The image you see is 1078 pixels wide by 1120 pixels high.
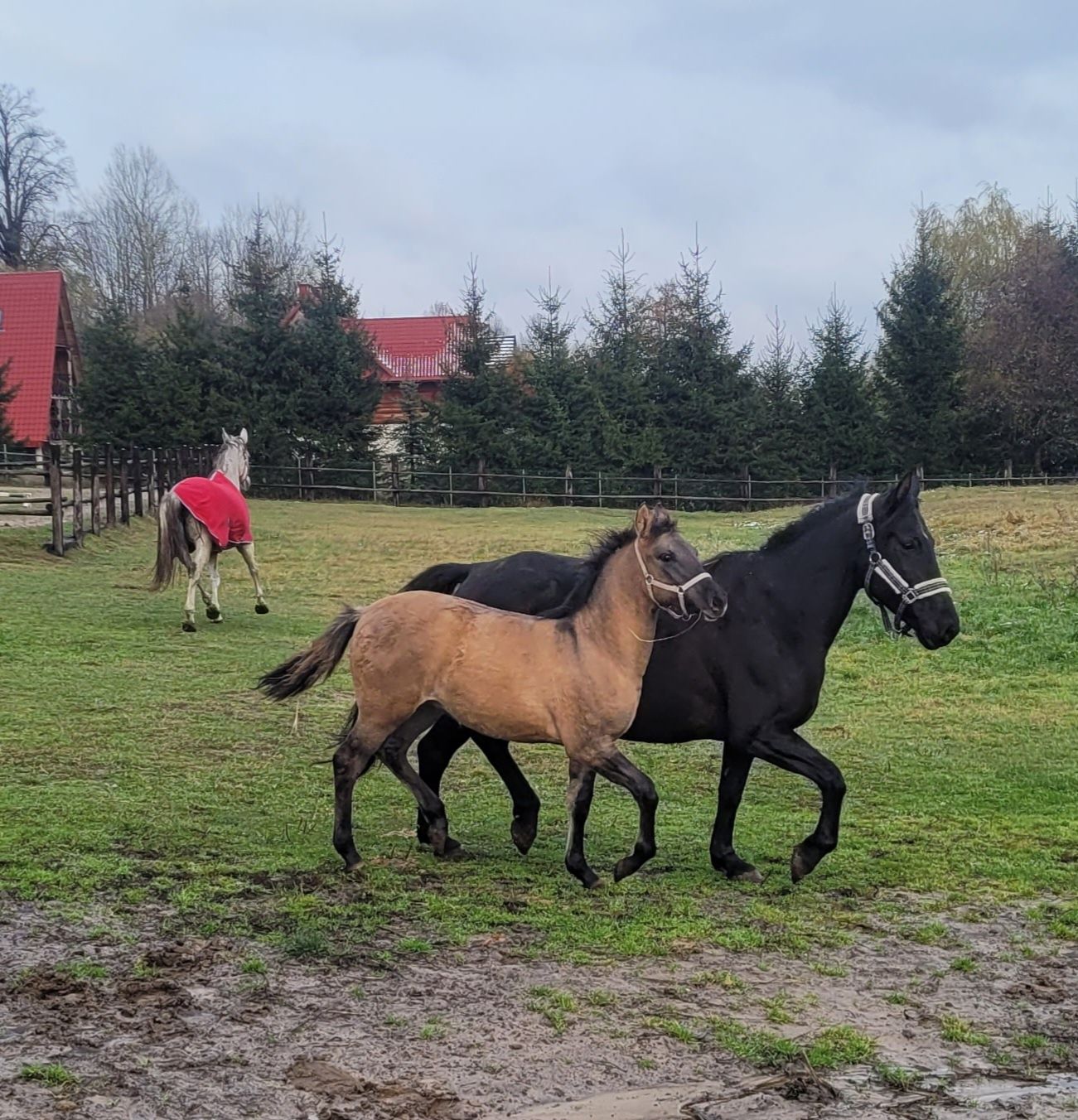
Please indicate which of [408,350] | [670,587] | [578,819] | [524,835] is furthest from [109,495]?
[408,350]

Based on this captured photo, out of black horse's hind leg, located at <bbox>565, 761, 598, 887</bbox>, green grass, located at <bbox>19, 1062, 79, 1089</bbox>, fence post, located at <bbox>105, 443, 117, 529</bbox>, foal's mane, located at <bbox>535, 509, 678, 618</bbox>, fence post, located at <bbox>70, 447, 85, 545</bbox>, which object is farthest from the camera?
fence post, located at <bbox>105, 443, 117, 529</bbox>

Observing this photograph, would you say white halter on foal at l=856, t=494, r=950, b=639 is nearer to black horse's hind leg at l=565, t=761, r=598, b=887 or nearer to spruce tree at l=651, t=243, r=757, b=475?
black horse's hind leg at l=565, t=761, r=598, b=887

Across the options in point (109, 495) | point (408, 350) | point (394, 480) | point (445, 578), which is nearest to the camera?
point (445, 578)

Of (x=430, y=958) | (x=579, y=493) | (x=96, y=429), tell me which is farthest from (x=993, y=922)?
(x=96, y=429)

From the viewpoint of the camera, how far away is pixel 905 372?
40094 millimetres

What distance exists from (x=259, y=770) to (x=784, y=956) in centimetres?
395

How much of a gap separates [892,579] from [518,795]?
84.6 inches

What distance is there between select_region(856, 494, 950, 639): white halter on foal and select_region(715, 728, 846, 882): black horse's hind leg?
826mm

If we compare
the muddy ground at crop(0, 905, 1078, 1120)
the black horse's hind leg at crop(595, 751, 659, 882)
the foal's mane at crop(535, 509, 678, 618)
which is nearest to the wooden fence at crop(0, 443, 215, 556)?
the foal's mane at crop(535, 509, 678, 618)

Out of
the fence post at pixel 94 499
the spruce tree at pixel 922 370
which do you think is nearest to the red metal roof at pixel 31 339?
the fence post at pixel 94 499

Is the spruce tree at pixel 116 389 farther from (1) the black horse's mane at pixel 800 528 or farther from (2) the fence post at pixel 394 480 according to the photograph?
(1) the black horse's mane at pixel 800 528

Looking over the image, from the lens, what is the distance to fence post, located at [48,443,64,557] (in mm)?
18656

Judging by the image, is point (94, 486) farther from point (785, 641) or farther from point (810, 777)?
point (810, 777)

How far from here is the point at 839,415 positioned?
39656mm
